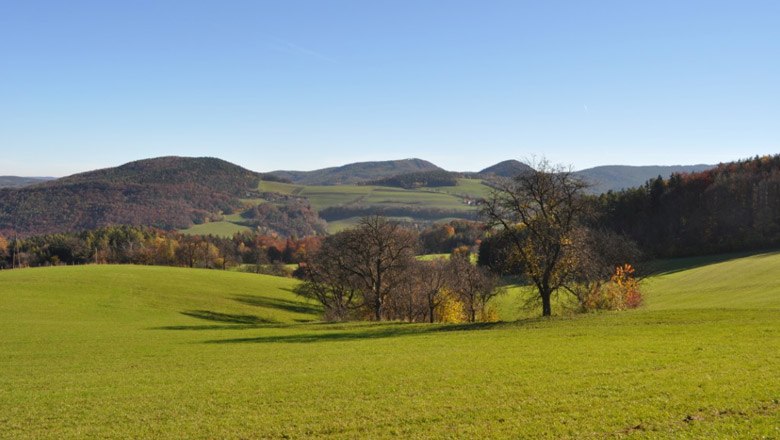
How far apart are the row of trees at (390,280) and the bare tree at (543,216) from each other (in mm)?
20426

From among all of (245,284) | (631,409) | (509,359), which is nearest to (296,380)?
(509,359)

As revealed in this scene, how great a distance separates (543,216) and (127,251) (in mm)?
119121

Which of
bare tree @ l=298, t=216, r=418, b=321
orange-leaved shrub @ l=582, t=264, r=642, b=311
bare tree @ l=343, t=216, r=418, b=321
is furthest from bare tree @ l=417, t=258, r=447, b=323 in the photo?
orange-leaved shrub @ l=582, t=264, r=642, b=311

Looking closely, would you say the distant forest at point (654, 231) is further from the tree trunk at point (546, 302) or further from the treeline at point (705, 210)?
the tree trunk at point (546, 302)

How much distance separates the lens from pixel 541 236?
40.9 meters

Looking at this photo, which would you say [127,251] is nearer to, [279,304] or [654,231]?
[279,304]

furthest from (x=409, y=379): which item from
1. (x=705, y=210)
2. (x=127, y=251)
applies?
(x=127, y=251)

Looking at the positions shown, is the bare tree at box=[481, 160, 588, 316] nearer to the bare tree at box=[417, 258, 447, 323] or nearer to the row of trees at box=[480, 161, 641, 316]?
the row of trees at box=[480, 161, 641, 316]

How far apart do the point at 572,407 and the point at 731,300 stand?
144 ft

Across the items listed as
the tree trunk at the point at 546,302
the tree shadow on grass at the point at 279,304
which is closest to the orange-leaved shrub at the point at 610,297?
the tree trunk at the point at 546,302

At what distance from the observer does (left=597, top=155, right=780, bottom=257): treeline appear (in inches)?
3639

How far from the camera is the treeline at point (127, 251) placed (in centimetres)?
12888

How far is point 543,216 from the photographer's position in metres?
41.6

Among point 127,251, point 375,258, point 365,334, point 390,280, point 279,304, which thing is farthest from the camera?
point 127,251
